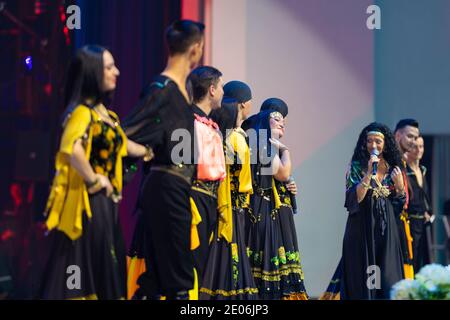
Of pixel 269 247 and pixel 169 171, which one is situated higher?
pixel 169 171

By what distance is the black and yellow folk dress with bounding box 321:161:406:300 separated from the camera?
6492 mm

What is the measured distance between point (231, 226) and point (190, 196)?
2.41ft

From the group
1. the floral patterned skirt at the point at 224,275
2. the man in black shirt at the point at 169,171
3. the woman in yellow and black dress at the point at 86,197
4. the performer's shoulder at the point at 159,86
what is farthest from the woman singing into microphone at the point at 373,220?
the woman in yellow and black dress at the point at 86,197

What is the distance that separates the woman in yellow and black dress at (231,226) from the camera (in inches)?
221

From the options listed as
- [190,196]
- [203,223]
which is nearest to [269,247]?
[203,223]

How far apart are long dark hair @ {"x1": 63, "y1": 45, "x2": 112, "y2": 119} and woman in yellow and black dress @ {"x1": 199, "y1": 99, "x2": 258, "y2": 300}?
4.72ft

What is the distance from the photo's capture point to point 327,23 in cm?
855

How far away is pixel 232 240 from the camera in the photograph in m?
5.78

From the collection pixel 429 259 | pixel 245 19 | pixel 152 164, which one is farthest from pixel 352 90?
pixel 152 164

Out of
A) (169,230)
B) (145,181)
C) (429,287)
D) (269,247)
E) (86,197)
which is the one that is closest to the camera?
(86,197)

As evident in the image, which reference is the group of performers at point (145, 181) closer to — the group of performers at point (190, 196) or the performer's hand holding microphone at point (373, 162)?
the group of performers at point (190, 196)

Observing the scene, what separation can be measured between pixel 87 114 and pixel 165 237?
739 millimetres

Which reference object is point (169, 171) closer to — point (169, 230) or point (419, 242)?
point (169, 230)

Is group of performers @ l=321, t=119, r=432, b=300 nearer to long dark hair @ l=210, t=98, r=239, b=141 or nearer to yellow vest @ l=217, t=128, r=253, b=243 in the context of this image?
yellow vest @ l=217, t=128, r=253, b=243
